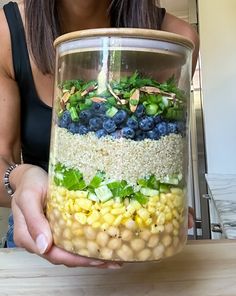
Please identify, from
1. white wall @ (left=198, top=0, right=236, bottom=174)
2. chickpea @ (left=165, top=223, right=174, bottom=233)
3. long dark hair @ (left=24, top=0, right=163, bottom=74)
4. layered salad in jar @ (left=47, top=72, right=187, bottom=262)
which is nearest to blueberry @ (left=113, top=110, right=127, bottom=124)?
layered salad in jar @ (left=47, top=72, right=187, bottom=262)

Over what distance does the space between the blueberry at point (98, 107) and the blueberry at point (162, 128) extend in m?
0.05

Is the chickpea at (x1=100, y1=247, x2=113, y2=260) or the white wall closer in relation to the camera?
the chickpea at (x1=100, y1=247, x2=113, y2=260)

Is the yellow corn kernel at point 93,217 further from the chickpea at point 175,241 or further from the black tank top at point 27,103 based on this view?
the black tank top at point 27,103

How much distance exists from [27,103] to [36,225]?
0.37 m

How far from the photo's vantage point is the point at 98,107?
34 cm

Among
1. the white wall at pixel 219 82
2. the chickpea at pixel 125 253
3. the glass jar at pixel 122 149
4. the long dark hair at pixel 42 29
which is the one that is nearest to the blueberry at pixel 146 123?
the glass jar at pixel 122 149

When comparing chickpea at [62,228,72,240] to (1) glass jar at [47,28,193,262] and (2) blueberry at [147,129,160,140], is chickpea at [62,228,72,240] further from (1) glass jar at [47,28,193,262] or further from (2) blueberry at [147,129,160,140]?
(2) blueberry at [147,129,160,140]

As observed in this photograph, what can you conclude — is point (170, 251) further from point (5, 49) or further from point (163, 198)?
point (5, 49)

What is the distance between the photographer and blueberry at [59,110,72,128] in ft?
1.19

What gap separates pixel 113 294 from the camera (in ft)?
1.50

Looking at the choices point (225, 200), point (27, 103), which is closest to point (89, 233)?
point (27, 103)

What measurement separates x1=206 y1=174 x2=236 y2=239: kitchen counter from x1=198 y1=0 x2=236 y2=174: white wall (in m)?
0.29

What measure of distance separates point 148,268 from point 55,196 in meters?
0.20

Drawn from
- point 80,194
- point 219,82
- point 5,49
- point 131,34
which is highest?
point 219,82
